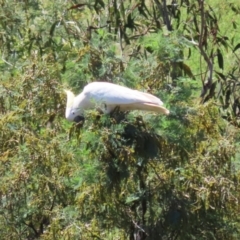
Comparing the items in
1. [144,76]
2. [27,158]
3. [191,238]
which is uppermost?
[144,76]

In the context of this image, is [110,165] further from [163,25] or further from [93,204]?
[163,25]

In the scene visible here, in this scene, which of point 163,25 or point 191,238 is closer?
point 191,238

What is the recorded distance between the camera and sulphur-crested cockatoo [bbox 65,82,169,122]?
491 centimetres

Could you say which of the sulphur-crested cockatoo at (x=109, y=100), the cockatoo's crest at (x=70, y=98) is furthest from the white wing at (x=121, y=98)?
the cockatoo's crest at (x=70, y=98)

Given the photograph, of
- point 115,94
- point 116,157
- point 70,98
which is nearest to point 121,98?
point 115,94

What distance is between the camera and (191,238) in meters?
5.13

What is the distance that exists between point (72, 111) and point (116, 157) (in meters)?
0.43

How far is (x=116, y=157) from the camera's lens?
4898 mm

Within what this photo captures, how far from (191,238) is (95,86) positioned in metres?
0.96

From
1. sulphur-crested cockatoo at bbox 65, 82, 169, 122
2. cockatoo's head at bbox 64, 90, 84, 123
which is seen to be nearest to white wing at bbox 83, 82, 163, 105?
sulphur-crested cockatoo at bbox 65, 82, 169, 122

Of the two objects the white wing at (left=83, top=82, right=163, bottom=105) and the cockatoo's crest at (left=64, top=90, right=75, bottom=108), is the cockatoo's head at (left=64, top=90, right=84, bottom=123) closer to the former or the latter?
the cockatoo's crest at (left=64, top=90, right=75, bottom=108)

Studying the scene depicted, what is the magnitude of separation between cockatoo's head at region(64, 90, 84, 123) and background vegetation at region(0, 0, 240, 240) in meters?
0.08

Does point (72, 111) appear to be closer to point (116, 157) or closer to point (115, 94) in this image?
point (115, 94)

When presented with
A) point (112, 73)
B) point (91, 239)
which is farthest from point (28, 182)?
point (112, 73)
